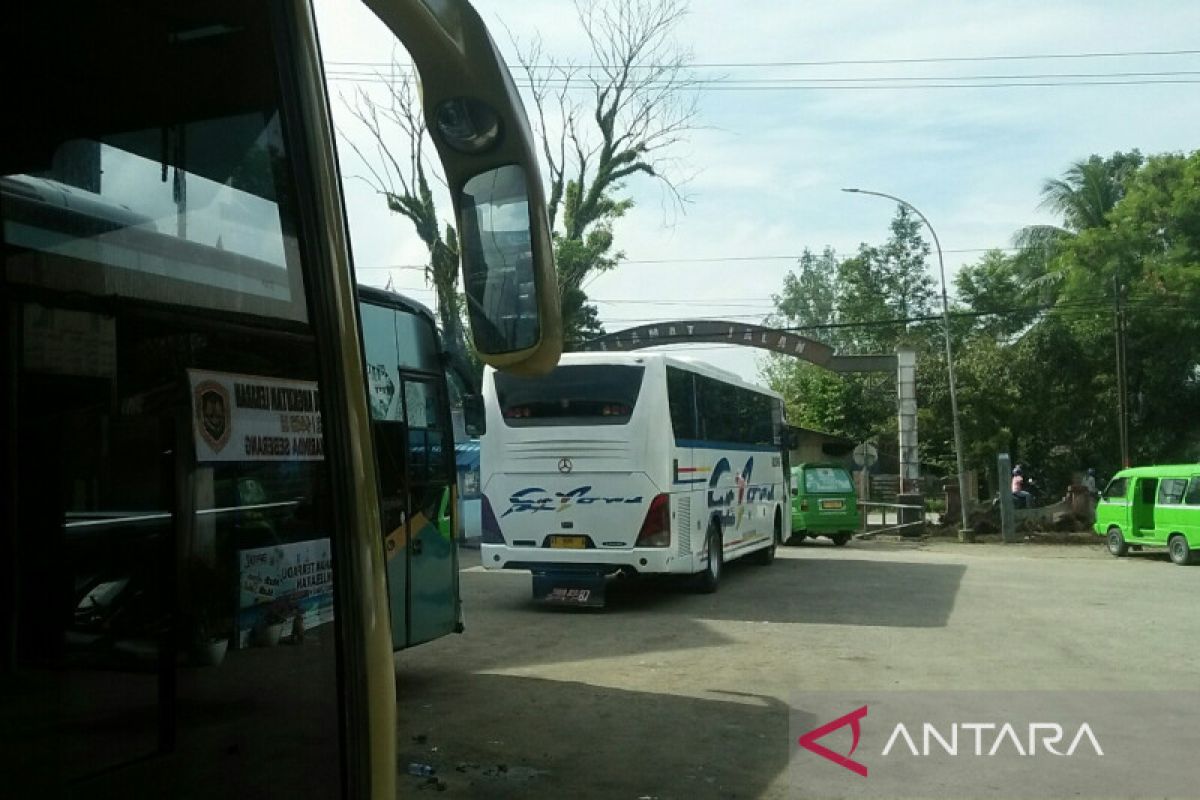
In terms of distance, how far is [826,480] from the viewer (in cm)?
2575

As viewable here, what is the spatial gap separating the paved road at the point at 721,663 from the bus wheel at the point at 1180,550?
287cm

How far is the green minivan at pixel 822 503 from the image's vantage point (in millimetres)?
25484

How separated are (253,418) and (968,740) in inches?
247

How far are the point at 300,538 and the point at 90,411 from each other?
19.3 inches

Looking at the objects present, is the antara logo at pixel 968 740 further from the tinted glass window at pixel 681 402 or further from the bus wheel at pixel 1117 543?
the bus wheel at pixel 1117 543

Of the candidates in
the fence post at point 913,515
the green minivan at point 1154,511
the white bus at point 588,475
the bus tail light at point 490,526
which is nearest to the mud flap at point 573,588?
the white bus at point 588,475

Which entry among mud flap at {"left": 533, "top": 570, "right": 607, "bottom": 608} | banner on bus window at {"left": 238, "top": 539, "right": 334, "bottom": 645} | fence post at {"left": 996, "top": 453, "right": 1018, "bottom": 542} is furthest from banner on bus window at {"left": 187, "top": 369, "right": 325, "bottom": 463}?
fence post at {"left": 996, "top": 453, "right": 1018, "bottom": 542}

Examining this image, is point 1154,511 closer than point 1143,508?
Yes

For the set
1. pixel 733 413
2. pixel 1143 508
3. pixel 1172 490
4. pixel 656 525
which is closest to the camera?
pixel 656 525

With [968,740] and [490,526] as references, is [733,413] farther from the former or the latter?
[968,740]

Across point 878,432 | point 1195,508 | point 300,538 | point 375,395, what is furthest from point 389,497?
point 878,432

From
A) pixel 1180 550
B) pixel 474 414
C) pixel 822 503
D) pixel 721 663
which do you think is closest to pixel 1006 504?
pixel 822 503

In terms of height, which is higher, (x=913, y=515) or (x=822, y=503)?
(x=822, y=503)

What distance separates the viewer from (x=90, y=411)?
1.81m
